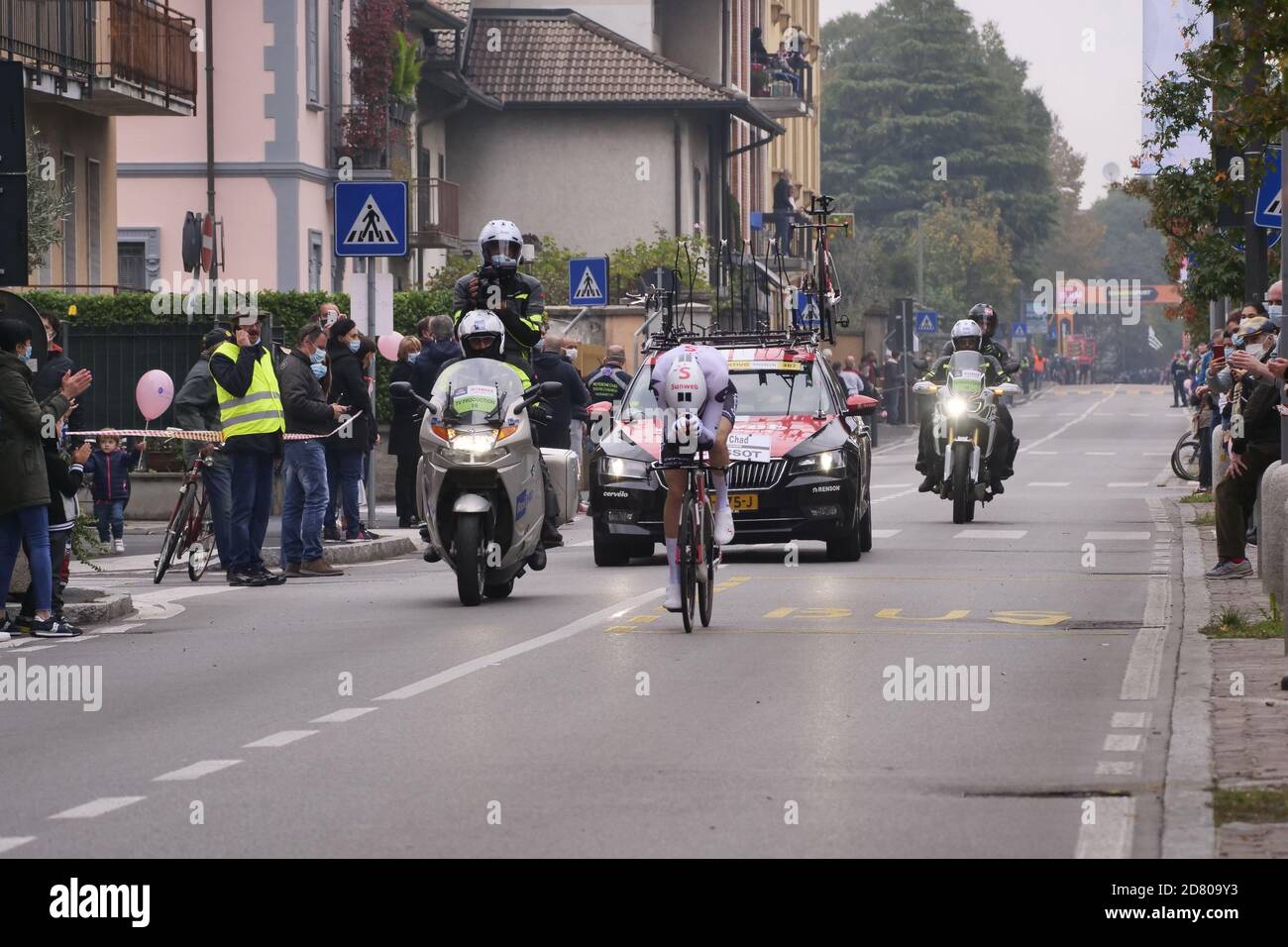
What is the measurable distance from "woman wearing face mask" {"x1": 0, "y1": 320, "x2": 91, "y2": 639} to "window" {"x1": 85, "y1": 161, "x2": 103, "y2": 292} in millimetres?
20795

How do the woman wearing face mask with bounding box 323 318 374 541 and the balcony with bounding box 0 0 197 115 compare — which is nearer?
the woman wearing face mask with bounding box 323 318 374 541

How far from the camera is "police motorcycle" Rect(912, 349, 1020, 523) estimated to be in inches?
992

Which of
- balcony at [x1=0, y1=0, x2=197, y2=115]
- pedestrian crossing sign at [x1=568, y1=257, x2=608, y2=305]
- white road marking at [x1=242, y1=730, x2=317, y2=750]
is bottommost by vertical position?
white road marking at [x1=242, y1=730, x2=317, y2=750]

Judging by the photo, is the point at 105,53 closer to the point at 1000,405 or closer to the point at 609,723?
the point at 1000,405

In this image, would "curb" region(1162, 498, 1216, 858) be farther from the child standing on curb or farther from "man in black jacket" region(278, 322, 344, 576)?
the child standing on curb

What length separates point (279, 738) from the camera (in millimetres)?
10688

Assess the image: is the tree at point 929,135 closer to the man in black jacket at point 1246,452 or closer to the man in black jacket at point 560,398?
the man in black jacket at point 560,398

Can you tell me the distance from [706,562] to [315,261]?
29831 mm

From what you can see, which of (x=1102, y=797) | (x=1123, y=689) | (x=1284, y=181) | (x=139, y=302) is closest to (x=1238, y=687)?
(x=1123, y=689)

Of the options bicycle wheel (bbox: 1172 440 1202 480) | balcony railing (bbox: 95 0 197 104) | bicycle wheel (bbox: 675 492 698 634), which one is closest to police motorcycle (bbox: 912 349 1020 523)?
bicycle wheel (bbox: 1172 440 1202 480)

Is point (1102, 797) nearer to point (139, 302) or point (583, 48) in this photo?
point (139, 302)

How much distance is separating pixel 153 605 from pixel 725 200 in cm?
4429

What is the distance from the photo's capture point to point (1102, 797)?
8.96m

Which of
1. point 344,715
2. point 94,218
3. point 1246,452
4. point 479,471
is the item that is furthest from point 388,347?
point 344,715
